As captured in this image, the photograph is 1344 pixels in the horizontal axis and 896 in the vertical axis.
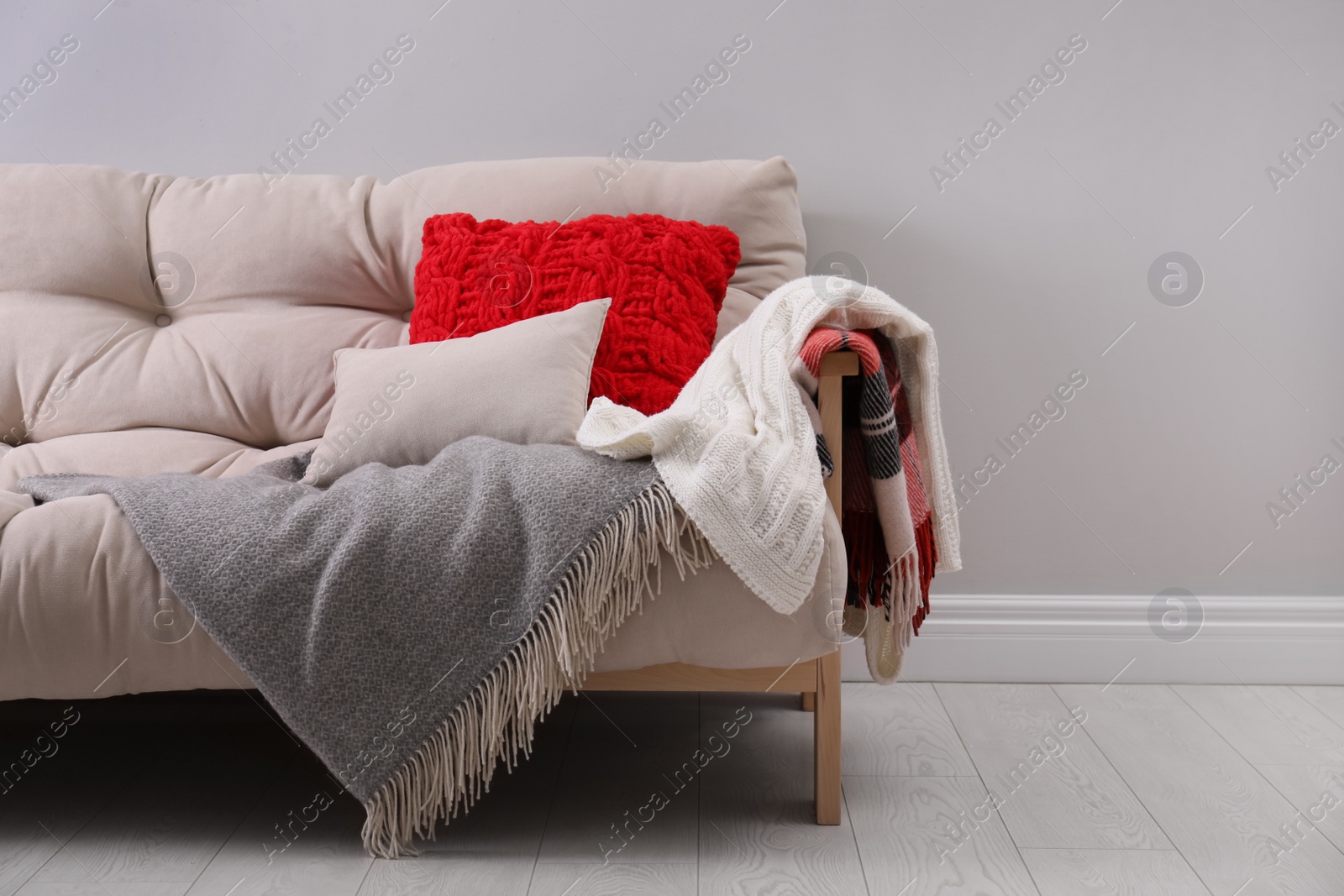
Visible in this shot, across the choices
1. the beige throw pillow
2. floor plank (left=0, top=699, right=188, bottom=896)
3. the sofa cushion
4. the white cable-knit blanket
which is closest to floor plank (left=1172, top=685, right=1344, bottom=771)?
the white cable-knit blanket

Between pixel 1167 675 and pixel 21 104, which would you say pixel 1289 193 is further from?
pixel 21 104

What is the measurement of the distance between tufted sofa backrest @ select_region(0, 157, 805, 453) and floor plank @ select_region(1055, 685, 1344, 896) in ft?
2.87

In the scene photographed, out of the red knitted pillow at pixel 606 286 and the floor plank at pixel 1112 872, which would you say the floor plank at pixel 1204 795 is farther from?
the red knitted pillow at pixel 606 286

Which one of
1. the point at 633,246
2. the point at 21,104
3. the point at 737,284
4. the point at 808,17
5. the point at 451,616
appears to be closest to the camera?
the point at 451,616

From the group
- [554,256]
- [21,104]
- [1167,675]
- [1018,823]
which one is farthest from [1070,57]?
[21,104]

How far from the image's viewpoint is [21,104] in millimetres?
1750

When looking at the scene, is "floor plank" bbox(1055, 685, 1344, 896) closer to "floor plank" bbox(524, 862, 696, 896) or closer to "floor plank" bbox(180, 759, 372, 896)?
"floor plank" bbox(524, 862, 696, 896)

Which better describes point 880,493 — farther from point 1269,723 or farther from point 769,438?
point 1269,723

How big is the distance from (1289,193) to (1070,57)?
0.44 metres

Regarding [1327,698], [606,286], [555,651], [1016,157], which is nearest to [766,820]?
[555,651]

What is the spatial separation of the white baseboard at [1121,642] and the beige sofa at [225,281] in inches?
27.6

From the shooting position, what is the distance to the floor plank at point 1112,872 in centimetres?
96

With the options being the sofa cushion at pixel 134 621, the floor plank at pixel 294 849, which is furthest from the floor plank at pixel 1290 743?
the floor plank at pixel 294 849

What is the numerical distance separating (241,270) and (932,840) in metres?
1.35
